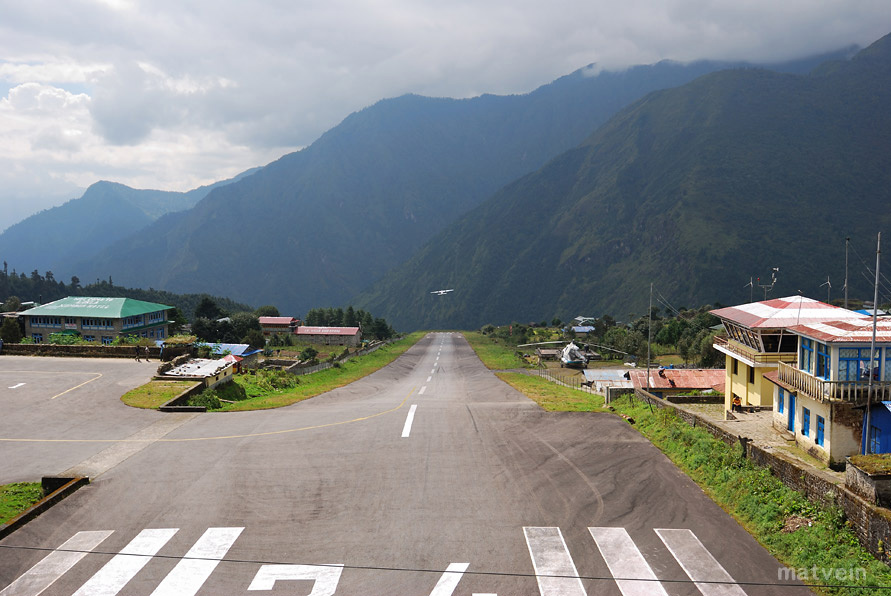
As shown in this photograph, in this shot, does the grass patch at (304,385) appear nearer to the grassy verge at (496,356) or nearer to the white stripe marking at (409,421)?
the white stripe marking at (409,421)

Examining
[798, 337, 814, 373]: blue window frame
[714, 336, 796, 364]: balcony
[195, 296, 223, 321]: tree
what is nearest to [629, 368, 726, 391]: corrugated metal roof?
[714, 336, 796, 364]: balcony

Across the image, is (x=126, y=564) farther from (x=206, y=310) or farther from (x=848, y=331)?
(x=206, y=310)

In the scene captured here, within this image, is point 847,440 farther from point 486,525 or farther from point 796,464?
point 486,525

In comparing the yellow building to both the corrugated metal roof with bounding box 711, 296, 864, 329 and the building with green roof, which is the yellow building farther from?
the building with green roof

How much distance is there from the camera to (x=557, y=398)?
40250mm

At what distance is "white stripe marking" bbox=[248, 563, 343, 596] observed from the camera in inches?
525

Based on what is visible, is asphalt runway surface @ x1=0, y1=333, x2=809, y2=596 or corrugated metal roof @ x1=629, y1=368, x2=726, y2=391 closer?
asphalt runway surface @ x1=0, y1=333, x2=809, y2=596

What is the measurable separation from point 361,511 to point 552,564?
6.24m

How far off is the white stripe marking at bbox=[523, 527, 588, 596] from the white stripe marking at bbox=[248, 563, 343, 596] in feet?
16.4

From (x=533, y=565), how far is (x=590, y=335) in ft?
383

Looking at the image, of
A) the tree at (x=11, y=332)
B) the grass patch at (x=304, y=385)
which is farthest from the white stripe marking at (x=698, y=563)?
the tree at (x=11, y=332)

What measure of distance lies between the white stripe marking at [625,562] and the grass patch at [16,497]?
1706 centimetres

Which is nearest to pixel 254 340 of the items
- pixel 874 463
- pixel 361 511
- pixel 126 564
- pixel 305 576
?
pixel 361 511

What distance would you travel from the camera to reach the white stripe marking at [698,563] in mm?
13406
